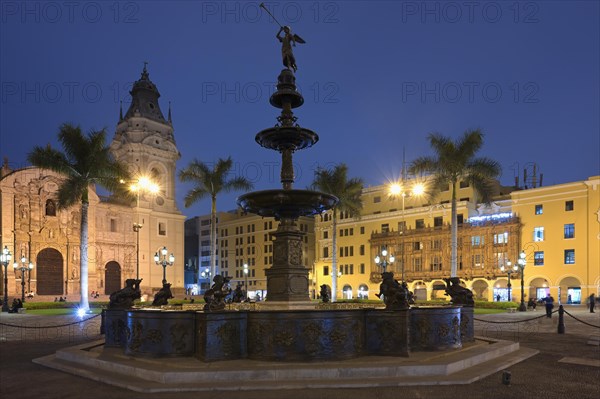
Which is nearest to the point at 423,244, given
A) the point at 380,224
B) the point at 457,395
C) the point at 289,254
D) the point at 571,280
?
the point at 380,224

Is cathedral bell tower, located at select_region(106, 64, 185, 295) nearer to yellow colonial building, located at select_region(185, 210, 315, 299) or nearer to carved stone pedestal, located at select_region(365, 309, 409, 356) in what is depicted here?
yellow colonial building, located at select_region(185, 210, 315, 299)

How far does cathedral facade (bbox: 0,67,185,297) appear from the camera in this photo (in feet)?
172

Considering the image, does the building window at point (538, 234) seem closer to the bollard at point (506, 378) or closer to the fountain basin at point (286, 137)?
the fountain basin at point (286, 137)

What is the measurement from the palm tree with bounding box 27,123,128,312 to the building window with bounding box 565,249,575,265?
147 feet

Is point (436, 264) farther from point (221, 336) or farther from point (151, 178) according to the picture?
point (221, 336)

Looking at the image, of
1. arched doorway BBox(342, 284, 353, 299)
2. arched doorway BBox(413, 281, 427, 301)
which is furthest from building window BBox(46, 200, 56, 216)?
arched doorway BBox(413, 281, 427, 301)

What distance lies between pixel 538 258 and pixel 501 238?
443 cm

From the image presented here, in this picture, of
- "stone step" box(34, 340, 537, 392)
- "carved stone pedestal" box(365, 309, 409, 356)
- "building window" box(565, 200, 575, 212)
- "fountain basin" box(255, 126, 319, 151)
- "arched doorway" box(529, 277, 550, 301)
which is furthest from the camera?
"arched doorway" box(529, 277, 550, 301)

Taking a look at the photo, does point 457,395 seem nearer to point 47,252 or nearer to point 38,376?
point 38,376

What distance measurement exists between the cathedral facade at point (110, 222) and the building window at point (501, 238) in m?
40.1

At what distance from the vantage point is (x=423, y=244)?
62.4 meters

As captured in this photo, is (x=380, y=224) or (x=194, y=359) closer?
(x=194, y=359)

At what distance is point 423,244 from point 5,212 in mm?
48530

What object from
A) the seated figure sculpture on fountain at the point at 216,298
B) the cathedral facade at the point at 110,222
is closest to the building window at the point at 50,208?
the cathedral facade at the point at 110,222
